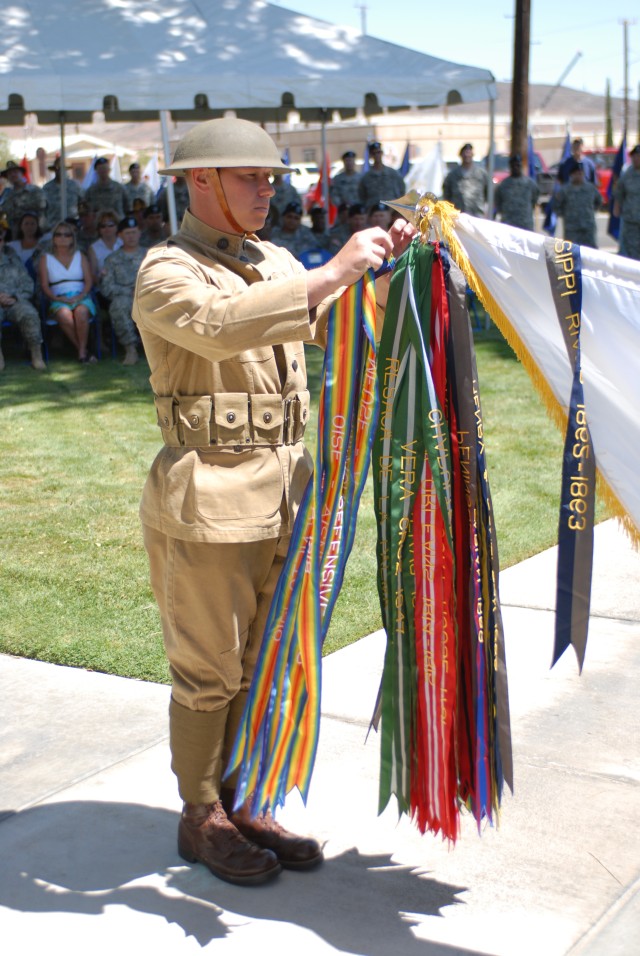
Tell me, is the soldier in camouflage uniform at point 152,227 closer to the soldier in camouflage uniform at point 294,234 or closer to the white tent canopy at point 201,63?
the soldier in camouflage uniform at point 294,234

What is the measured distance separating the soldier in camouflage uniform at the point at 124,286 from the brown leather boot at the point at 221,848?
8727 mm

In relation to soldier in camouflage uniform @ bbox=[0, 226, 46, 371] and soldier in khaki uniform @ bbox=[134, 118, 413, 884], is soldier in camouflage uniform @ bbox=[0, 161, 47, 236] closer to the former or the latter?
soldier in camouflage uniform @ bbox=[0, 226, 46, 371]

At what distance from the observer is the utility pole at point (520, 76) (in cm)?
1648

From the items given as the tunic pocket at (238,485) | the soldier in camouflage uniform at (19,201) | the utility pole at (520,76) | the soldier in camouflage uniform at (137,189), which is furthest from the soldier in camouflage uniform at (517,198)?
the tunic pocket at (238,485)

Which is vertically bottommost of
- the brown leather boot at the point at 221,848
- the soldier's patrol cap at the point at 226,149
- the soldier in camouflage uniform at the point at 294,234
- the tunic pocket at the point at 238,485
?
the brown leather boot at the point at 221,848

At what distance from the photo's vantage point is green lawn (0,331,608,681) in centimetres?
477

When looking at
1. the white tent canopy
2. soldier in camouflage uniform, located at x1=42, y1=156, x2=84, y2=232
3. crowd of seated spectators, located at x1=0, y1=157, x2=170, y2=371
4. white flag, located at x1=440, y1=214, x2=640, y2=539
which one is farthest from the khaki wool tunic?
soldier in camouflage uniform, located at x1=42, y1=156, x2=84, y2=232

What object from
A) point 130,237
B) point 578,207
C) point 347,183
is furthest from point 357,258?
point 347,183

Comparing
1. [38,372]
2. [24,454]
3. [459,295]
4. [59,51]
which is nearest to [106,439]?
[24,454]

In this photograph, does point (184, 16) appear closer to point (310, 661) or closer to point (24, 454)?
point (24, 454)

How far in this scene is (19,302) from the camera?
11.1 metres

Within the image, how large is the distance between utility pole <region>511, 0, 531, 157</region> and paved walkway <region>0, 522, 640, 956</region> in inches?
563

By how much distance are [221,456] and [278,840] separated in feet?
3.43

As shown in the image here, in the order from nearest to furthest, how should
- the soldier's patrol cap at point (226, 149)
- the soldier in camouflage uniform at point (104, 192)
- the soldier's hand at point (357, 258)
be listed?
1. the soldier's hand at point (357, 258)
2. the soldier's patrol cap at point (226, 149)
3. the soldier in camouflage uniform at point (104, 192)
